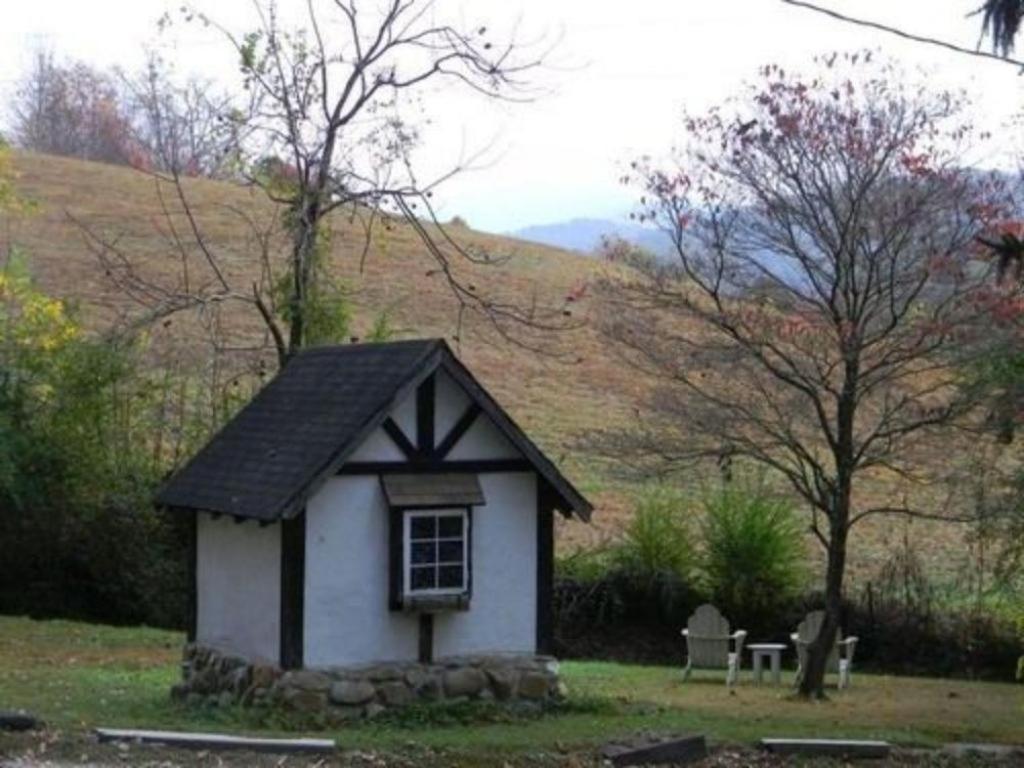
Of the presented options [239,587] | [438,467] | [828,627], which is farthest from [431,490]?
[828,627]

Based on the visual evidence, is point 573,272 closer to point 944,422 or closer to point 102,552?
point 102,552

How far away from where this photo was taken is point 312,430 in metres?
15.3

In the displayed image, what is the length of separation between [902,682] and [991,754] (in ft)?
25.8

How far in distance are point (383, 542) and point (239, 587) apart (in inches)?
63.1

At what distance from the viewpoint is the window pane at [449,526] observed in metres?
15.1

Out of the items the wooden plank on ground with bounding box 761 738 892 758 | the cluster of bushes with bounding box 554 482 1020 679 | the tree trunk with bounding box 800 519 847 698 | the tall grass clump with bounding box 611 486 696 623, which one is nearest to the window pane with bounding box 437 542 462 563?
the wooden plank on ground with bounding box 761 738 892 758

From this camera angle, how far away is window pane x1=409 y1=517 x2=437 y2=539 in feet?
49.2

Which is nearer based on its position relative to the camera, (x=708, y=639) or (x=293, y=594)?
(x=293, y=594)

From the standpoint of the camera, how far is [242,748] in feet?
41.3

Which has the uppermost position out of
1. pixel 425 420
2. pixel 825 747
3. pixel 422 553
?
pixel 425 420

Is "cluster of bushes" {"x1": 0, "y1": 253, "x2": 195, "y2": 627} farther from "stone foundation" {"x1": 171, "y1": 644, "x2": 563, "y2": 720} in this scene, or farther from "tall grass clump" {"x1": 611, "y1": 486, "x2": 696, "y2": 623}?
"stone foundation" {"x1": 171, "y1": 644, "x2": 563, "y2": 720}

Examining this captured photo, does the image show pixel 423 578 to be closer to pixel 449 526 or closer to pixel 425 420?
pixel 449 526

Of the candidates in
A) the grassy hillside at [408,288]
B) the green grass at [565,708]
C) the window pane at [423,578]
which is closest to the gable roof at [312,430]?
the window pane at [423,578]

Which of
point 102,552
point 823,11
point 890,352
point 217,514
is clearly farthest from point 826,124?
point 102,552
